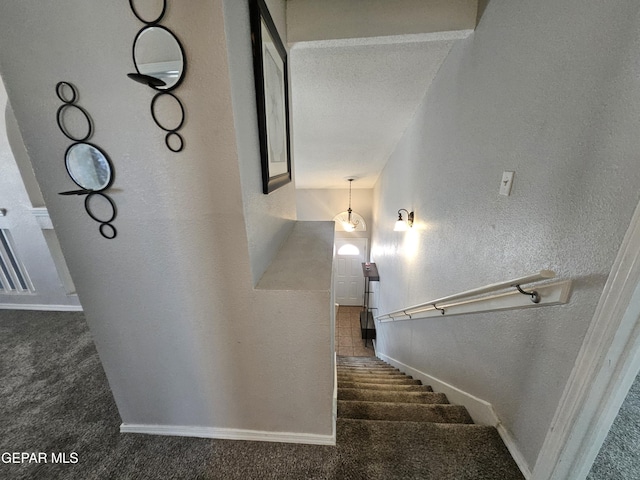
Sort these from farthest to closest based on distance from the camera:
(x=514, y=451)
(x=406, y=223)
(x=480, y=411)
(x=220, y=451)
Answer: (x=406, y=223)
(x=480, y=411)
(x=220, y=451)
(x=514, y=451)

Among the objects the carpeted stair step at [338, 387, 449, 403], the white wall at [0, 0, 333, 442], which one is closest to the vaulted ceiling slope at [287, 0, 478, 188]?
the white wall at [0, 0, 333, 442]

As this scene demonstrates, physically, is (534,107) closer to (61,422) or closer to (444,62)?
(444,62)

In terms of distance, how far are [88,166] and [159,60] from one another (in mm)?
467

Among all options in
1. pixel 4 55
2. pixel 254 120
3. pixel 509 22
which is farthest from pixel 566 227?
pixel 4 55

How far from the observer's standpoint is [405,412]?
1.45m

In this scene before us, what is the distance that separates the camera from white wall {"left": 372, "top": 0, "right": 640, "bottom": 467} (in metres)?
0.64

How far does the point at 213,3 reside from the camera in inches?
27.0

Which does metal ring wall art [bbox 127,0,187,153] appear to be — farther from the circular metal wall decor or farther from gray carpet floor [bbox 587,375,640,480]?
gray carpet floor [bbox 587,375,640,480]

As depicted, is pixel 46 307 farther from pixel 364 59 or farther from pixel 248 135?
pixel 364 59

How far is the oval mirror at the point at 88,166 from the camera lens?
86 centimetres

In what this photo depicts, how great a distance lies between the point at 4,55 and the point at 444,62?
87.2 inches

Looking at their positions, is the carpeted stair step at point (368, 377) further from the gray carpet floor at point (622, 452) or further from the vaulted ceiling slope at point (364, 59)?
the vaulted ceiling slope at point (364, 59)

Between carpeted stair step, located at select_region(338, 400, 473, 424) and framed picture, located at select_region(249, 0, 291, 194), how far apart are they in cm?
136

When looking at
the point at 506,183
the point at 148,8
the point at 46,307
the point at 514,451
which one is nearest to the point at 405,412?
the point at 514,451
